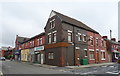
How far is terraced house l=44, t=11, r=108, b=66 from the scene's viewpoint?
2117 cm

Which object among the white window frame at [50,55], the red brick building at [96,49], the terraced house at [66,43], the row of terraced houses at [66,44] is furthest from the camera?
the red brick building at [96,49]

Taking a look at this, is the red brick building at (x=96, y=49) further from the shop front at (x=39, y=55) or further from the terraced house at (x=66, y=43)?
the shop front at (x=39, y=55)

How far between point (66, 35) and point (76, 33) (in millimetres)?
2995

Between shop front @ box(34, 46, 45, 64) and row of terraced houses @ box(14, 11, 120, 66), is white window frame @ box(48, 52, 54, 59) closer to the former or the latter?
row of terraced houses @ box(14, 11, 120, 66)

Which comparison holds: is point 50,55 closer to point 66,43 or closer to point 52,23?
point 66,43

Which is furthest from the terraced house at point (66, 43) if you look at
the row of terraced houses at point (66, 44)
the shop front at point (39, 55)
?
the shop front at point (39, 55)

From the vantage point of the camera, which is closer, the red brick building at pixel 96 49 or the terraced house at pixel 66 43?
the terraced house at pixel 66 43

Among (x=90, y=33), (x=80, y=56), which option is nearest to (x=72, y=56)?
(x=80, y=56)

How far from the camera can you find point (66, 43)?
69.7 ft

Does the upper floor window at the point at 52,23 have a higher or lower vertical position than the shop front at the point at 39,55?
higher

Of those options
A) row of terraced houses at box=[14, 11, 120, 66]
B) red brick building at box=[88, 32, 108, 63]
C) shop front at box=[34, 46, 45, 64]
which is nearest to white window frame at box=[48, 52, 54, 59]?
row of terraced houses at box=[14, 11, 120, 66]

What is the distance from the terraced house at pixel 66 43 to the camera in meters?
21.2

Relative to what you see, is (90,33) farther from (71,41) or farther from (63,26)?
(63,26)

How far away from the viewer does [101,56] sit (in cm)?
3095
